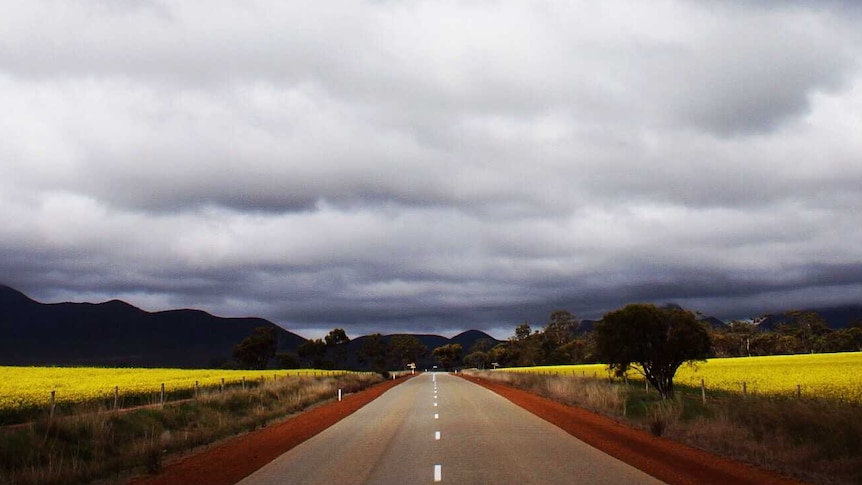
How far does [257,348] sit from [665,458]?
14190 cm

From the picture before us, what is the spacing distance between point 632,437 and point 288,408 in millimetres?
19941

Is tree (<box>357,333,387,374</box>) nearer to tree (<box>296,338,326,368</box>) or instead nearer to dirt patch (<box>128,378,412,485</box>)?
tree (<box>296,338,326,368</box>)

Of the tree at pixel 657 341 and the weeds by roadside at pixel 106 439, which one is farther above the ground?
the tree at pixel 657 341

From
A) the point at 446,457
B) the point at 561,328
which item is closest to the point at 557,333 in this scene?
the point at 561,328

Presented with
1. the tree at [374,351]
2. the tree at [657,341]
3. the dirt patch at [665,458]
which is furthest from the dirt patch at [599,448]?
the tree at [374,351]

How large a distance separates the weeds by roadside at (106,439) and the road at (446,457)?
3.63 metres

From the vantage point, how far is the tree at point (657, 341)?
3438 centimetres

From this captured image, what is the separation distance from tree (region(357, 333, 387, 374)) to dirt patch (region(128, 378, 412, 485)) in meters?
165

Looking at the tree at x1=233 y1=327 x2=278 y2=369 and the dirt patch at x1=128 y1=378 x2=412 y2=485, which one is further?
the tree at x1=233 y1=327 x2=278 y2=369

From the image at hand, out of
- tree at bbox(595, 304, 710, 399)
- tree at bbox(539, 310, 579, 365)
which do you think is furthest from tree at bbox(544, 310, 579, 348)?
tree at bbox(595, 304, 710, 399)

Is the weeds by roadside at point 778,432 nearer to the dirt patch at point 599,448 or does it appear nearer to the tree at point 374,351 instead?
the dirt patch at point 599,448

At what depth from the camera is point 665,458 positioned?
51.6 ft

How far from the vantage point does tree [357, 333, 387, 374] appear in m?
191

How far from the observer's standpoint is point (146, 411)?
2466 cm
